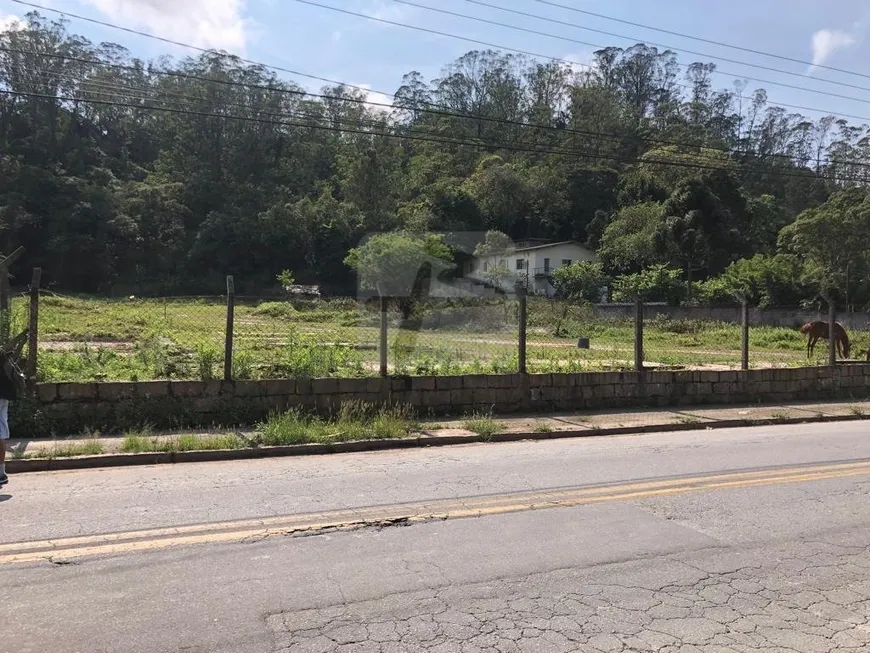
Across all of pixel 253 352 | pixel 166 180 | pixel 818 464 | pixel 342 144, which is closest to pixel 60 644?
pixel 818 464

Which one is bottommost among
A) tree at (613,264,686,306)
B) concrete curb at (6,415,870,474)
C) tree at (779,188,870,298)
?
concrete curb at (6,415,870,474)

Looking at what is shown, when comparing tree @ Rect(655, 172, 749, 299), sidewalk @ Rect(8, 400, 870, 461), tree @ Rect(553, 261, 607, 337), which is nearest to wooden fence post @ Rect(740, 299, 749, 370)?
sidewalk @ Rect(8, 400, 870, 461)

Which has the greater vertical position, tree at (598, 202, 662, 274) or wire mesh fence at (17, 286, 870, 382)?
tree at (598, 202, 662, 274)

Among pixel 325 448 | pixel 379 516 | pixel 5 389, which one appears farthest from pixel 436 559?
pixel 5 389

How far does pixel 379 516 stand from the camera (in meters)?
5.73

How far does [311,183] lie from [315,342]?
76.5 metres

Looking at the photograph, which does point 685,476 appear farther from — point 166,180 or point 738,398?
point 166,180

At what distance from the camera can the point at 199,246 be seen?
74188 millimetres

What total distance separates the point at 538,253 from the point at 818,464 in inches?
2347

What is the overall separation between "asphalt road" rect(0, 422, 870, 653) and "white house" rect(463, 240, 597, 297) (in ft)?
185

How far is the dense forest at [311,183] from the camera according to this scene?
6269 cm

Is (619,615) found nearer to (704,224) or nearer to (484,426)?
(484,426)

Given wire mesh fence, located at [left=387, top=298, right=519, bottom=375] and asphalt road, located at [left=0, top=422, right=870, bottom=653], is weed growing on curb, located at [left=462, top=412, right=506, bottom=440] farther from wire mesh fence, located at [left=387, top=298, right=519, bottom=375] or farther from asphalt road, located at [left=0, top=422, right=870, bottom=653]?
asphalt road, located at [left=0, top=422, right=870, bottom=653]

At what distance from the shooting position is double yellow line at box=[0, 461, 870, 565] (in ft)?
15.9
